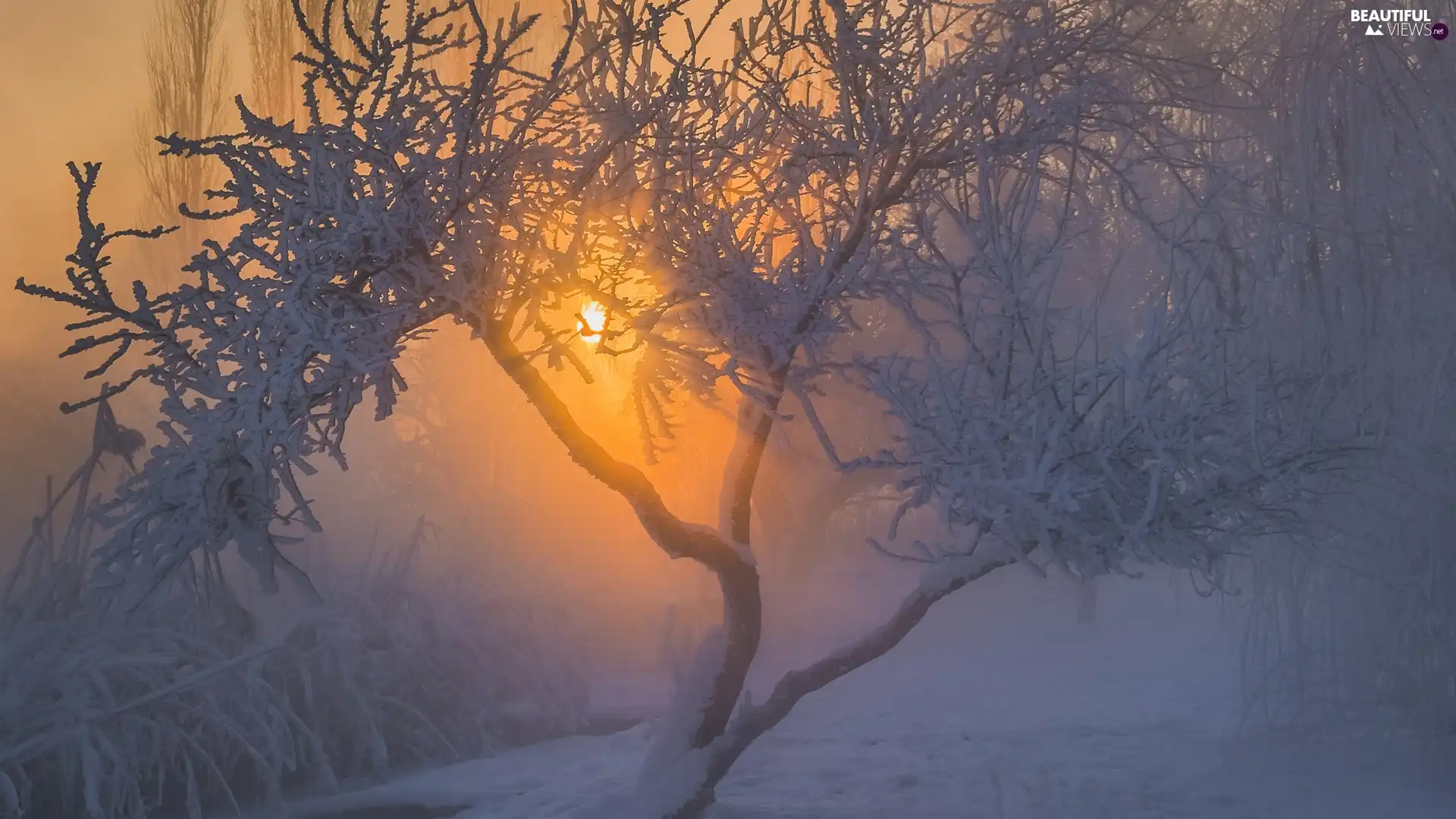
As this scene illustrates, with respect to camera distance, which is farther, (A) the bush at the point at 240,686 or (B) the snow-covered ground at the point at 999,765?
(B) the snow-covered ground at the point at 999,765

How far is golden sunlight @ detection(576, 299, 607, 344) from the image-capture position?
435 centimetres

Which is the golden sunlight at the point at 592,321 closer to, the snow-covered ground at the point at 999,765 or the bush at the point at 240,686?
the bush at the point at 240,686

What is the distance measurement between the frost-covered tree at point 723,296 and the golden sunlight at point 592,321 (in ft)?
0.09

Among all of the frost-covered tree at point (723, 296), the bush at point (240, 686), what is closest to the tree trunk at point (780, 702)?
the frost-covered tree at point (723, 296)

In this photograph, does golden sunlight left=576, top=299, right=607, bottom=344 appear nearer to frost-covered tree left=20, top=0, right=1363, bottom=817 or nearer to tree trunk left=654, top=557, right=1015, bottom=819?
frost-covered tree left=20, top=0, right=1363, bottom=817

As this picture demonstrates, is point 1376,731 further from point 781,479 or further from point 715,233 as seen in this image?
point 781,479

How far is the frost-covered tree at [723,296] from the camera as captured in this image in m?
3.89

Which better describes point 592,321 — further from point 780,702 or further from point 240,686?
point 240,686

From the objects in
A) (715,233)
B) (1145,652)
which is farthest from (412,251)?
(1145,652)

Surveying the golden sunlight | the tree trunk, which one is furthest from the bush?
the tree trunk

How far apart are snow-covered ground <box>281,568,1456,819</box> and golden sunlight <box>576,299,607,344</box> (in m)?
2.62

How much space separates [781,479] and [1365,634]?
32.9 feet

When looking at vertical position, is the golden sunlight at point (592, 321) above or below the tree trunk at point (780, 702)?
above

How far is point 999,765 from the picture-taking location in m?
6.57
